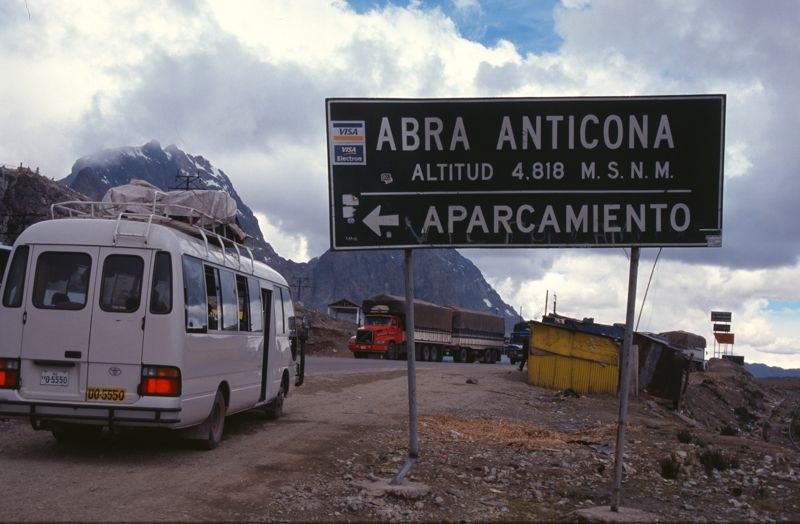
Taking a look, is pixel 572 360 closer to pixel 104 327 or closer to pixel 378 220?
pixel 378 220

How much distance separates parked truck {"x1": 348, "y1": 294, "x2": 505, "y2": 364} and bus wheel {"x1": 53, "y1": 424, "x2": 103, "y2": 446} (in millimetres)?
27012

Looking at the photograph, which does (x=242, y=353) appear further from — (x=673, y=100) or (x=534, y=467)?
(x=673, y=100)

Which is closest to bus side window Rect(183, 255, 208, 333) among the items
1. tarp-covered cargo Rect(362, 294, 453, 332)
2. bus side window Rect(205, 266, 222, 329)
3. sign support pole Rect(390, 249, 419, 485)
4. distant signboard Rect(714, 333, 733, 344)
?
bus side window Rect(205, 266, 222, 329)

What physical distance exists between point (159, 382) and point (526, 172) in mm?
4599

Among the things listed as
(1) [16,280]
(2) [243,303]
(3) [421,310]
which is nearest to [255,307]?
(2) [243,303]

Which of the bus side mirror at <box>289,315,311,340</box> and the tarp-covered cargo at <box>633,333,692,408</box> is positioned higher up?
the bus side mirror at <box>289,315,311,340</box>

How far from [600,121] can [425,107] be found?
6.32ft

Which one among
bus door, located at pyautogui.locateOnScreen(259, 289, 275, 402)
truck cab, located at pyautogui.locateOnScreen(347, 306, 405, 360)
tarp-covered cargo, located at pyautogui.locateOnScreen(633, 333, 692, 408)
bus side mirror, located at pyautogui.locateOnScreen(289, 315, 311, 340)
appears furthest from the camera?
truck cab, located at pyautogui.locateOnScreen(347, 306, 405, 360)

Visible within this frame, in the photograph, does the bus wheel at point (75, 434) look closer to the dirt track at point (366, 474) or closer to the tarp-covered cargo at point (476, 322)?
the dirt track at point (366, 474)

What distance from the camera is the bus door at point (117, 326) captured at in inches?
343

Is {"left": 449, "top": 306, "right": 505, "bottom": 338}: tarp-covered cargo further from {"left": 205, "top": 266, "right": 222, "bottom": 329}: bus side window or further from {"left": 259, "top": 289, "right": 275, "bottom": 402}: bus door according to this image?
{"left": 205, "top": 266, "right": 222, "bottom": 329}: bus side window

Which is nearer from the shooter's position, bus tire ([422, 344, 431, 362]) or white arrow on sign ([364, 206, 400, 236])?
white arrow on sign ([364, 206, 400, 236])

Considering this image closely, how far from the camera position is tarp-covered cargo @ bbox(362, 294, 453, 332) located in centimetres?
4478

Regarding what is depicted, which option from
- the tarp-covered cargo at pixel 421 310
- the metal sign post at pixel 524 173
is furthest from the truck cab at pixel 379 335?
the metal sign post at pixel 524 173
